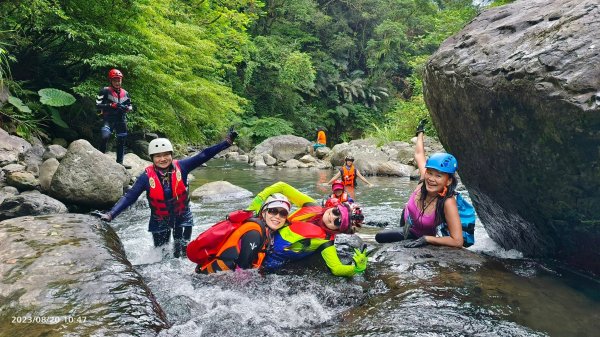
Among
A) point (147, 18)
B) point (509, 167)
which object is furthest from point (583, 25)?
point (147, 18)

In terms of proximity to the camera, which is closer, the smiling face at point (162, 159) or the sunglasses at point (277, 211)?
the sunglasses at point (277, 211)

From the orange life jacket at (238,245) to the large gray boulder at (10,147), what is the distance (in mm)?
5635

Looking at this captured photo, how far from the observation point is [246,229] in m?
4.23

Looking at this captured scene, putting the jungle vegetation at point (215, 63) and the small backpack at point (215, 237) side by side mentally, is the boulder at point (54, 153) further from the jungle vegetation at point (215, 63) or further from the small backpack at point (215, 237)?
the small backpack at point (215, 237)

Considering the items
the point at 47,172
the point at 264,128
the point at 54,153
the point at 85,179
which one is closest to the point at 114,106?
the point at 54,153

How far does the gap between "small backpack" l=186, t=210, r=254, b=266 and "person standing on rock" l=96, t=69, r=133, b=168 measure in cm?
525

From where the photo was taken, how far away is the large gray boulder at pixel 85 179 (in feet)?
23.1

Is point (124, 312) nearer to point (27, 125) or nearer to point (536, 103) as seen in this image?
point (536, 103)

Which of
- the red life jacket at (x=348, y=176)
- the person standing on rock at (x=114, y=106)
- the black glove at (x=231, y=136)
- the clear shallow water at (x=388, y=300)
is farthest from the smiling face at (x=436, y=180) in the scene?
the person standing on rock at (x=114, y=106)

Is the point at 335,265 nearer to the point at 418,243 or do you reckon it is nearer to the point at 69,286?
the point at 418,243

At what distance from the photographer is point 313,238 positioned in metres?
4.36

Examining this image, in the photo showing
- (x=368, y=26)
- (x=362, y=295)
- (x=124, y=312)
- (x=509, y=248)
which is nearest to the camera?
(x=124, y=312)

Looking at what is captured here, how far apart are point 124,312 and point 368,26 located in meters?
35.5

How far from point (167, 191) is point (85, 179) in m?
2.71
